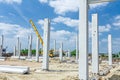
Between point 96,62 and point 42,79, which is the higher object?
point 96,62

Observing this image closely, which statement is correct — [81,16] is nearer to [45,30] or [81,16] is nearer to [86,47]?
[86,47]

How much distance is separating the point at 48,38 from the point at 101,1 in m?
7.66

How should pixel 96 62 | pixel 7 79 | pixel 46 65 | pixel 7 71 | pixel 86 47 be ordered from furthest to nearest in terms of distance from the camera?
pixel 46 65, pixel 7 71, pixel 96 62, pixel 7 79, pixel 86 47

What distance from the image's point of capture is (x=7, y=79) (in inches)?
423

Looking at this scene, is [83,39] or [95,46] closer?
[83,39]

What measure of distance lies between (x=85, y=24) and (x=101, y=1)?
114 centimetres

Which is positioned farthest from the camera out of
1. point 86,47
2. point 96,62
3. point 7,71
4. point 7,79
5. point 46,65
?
point 46,65

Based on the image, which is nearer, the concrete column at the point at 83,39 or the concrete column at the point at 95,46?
the concrete column at the point at 83,39

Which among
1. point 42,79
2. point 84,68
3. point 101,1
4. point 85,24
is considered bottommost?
point 42,79

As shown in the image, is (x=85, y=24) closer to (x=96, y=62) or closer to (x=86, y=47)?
(x=86, y=47)

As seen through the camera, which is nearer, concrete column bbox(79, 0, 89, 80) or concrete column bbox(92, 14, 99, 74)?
concrete column bbox(79, 0, 89, 80)

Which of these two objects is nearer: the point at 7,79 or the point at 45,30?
the point at 7,79

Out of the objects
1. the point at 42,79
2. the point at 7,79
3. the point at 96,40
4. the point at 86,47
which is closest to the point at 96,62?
the point at 96,40

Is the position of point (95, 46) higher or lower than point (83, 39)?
lower
